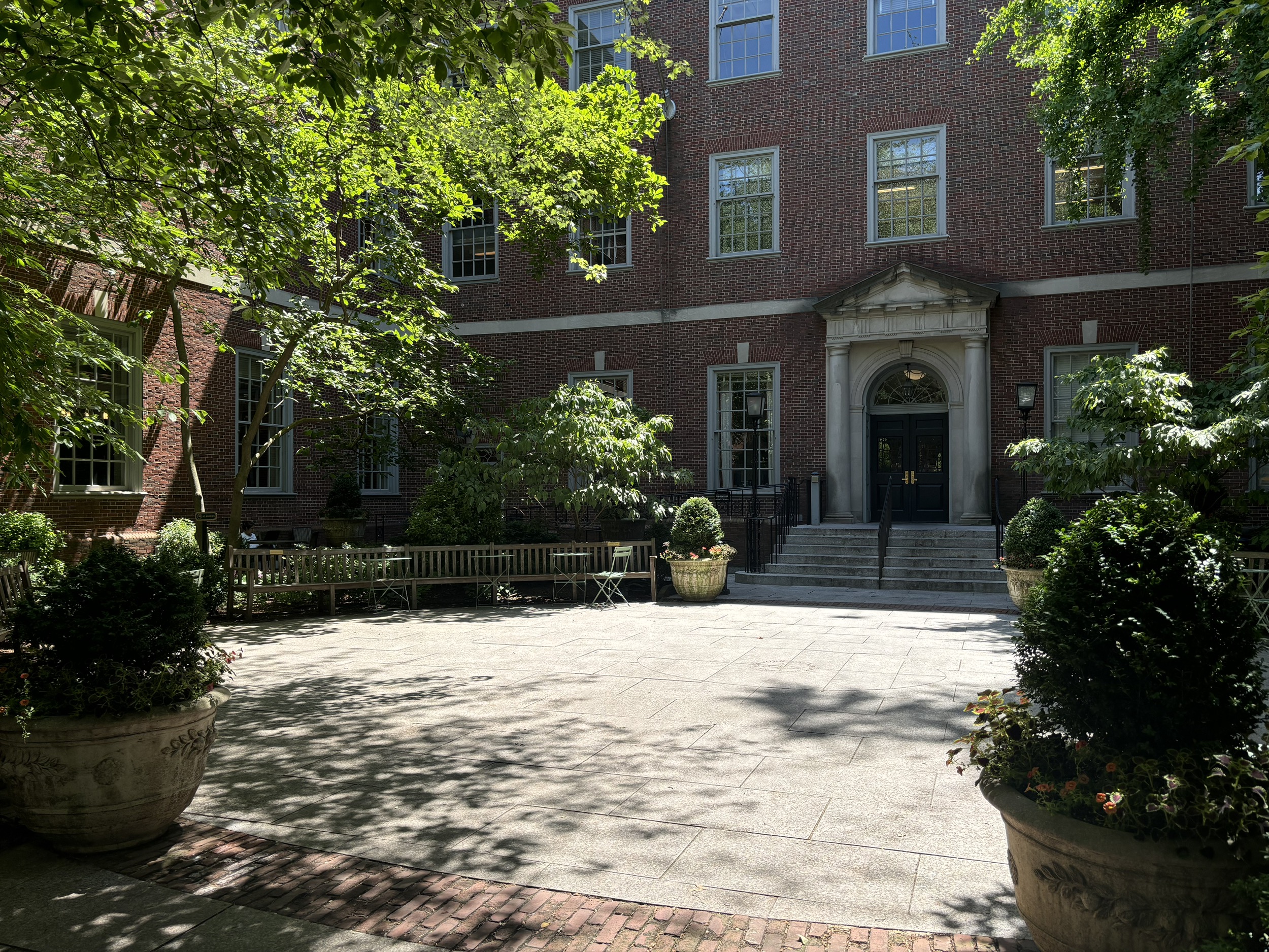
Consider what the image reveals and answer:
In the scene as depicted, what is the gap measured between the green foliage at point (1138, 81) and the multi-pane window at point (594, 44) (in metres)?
8.45

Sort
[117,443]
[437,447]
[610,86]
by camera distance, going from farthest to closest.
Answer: [437,447]
[610,86]
[117,443]

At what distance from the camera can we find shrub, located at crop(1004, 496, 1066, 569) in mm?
10945

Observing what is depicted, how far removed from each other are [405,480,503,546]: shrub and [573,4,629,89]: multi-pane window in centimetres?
1107

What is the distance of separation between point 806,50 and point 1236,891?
1906 centimetres

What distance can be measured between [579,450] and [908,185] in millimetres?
9508

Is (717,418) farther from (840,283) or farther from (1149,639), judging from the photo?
(1149,639)

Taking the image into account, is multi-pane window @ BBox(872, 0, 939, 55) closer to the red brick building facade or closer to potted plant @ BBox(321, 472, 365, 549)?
the red brick building facade

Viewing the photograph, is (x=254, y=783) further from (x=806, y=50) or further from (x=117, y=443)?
(x=806, y=50)

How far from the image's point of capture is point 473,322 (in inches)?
817

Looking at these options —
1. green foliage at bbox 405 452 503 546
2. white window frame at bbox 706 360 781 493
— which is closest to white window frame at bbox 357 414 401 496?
green foliage at bbox 405 452 503 546

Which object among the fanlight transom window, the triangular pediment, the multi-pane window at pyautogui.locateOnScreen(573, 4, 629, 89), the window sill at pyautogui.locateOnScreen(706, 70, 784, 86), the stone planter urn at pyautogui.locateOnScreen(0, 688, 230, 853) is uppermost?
the multi-pane window at pyautogui.locateOnScreen(573, 4, 629, 89)

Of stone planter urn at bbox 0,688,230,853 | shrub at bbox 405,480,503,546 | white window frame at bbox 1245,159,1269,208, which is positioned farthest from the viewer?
white window frame at bbox 1245,159,1269,208

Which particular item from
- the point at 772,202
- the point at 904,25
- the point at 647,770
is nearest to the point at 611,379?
the point at 772,202

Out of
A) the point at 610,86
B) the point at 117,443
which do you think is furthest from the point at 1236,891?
the point at 610,86
